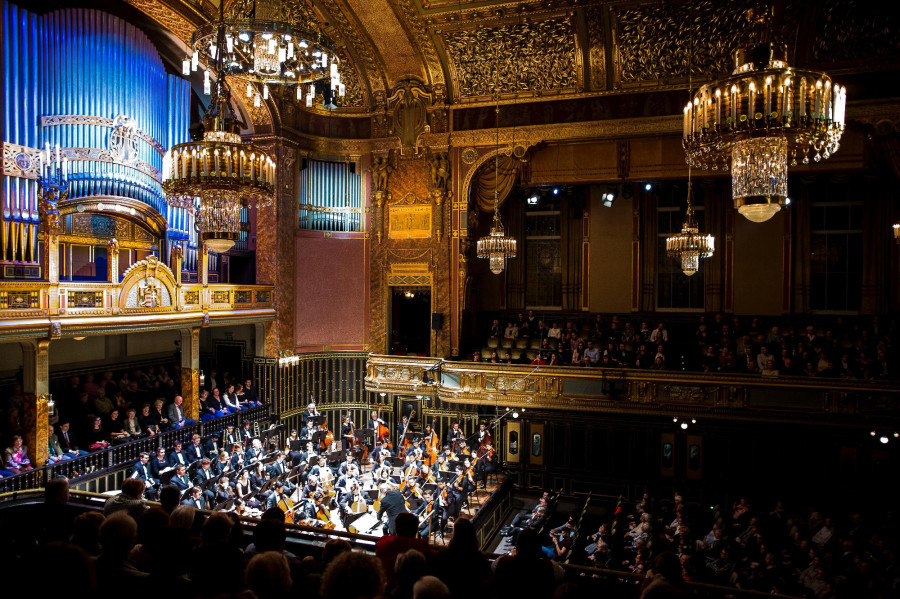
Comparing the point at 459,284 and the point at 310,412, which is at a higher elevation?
the point at 459,284

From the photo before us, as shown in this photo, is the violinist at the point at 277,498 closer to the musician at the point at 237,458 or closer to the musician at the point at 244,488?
the musician at the point at 244,488

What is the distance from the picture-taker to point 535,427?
16.5 m

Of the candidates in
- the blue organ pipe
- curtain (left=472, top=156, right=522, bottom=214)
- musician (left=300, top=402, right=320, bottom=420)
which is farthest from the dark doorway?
the blue organ pipe

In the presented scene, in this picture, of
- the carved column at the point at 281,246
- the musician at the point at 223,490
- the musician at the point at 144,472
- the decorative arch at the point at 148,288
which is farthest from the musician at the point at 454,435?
the decorative arch at the point at 148,288

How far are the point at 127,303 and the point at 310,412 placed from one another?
609cm

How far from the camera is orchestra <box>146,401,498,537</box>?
444 inches

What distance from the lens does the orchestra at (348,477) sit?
11.3 metres

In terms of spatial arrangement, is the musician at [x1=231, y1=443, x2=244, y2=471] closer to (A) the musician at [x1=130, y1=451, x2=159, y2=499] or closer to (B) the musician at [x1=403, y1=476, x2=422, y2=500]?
(A) the musician at [x1=130, y1=451, x2=159, y2=499]

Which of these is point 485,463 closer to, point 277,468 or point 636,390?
point 636,390

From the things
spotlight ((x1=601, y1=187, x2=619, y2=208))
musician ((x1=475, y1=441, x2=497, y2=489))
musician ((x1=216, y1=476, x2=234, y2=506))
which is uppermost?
spotlight ((x1=601, y1=187, x2=619, y2=208))

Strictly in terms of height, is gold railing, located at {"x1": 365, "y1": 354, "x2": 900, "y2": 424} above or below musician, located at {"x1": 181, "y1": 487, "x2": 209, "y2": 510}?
above

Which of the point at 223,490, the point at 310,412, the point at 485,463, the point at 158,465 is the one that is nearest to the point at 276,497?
the point at 223,490

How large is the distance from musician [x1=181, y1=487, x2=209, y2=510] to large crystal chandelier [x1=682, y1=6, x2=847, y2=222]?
9.38 m

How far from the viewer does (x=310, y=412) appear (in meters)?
17.7
